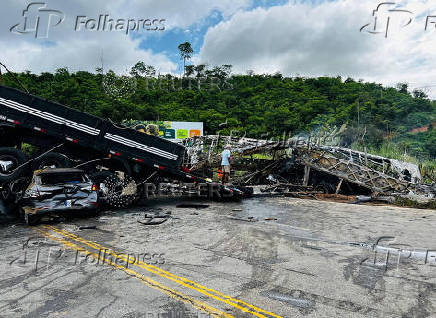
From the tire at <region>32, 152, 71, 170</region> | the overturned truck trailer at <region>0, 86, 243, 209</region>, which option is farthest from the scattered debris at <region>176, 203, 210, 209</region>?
the tire at <region>32, 152, 71, 170</region>

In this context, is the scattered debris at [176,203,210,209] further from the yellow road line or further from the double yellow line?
the yellow road line

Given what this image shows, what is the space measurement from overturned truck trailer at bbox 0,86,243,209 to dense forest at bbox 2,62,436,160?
31321 millimetres

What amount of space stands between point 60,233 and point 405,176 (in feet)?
46.5

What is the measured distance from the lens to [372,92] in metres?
59.9

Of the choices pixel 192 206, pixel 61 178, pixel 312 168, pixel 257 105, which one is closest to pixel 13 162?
pixel 61 178

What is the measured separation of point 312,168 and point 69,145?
34.8 feet

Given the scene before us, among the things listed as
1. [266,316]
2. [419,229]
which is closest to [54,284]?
[266,316]

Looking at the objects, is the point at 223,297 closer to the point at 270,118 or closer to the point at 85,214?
the point at 85,214

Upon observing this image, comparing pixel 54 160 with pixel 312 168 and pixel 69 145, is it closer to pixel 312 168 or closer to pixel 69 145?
pixel 69 145

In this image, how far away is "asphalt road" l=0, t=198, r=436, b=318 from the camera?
388 centimetres

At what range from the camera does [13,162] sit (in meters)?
9.83

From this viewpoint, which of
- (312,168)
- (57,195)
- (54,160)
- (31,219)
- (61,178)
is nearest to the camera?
(31,219)

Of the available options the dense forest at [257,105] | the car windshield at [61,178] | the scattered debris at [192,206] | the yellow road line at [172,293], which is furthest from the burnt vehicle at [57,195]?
the dense forest at [257,105]

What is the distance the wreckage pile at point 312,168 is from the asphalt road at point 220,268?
15.7 ft
